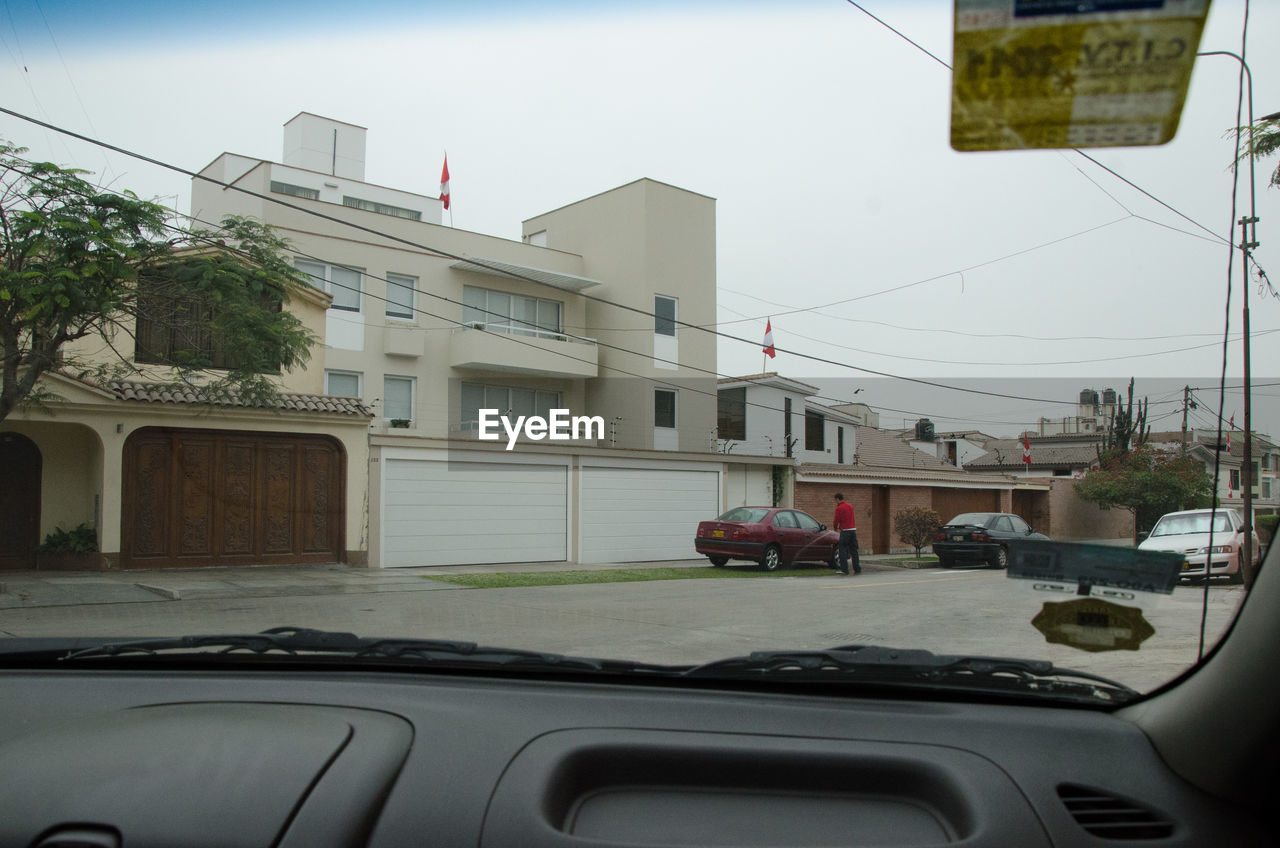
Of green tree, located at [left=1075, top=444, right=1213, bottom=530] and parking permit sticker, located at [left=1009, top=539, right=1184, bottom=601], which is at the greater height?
green tree, located at [left=1075, top=444, right=1213, bottom=530]

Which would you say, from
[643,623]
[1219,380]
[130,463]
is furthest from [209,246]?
[1219,380]

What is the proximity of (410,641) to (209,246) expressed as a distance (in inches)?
331

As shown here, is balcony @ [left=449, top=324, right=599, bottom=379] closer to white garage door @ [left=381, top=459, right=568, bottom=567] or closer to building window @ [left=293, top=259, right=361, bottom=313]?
white garage door @ [left=381, top=459, right=568, bottom=567]

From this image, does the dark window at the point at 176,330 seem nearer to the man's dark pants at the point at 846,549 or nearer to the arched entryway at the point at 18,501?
the arched entryway at the point at 18,501

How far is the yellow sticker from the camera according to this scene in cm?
241

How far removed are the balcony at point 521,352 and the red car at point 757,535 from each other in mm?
6208

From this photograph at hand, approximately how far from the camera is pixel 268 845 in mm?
1871

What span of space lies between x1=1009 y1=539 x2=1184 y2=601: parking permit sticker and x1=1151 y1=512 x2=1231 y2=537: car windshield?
0.32 ft

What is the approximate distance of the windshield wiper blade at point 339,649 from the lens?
263 cm

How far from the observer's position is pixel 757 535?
1678 centimetres

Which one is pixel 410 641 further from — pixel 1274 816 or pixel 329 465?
pixel 329 465

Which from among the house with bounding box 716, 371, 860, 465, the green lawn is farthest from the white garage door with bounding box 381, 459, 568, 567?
the house with bounding box 716, 371, 860, 465

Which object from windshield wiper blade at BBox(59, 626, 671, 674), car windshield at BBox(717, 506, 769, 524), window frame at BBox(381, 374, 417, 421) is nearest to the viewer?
windshield wiper blade at BBox(59, 626, 671, 674)

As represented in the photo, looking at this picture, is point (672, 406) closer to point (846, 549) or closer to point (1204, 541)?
point (846, 549)
